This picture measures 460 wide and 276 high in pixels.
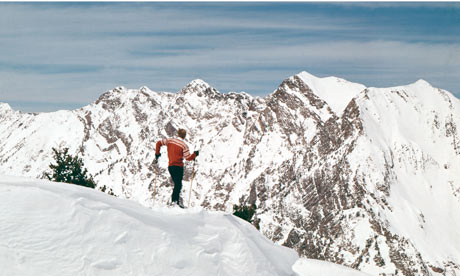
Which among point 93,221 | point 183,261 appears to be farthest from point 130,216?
point 183,261

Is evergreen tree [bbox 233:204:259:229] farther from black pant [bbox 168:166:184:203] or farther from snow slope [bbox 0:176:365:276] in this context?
snow slope [bbox 0:176:365:276]

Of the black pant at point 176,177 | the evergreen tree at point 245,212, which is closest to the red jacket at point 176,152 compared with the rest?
the black pant at point 176,177

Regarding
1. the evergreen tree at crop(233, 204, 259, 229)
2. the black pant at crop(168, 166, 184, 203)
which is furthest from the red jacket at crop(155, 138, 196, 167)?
the evergreen tree at crop(233, 204, 259, 229)

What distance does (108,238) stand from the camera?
14742 millimetres

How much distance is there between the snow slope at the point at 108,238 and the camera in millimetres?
13609

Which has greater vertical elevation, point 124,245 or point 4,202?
point 4,202

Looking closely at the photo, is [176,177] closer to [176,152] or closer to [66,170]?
[176,152]

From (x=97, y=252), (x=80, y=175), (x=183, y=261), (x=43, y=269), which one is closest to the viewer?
(x=43, y=269)

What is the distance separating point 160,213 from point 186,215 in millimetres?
961

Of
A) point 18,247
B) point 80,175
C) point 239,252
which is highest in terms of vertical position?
point 18,247

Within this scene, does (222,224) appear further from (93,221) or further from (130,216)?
(93,221)

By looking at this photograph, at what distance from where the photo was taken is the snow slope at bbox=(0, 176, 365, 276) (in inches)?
536

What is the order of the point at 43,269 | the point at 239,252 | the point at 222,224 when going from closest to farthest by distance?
the point at 43,269, the point at 239,252, the point at 222,224

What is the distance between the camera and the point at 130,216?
16.0 m
